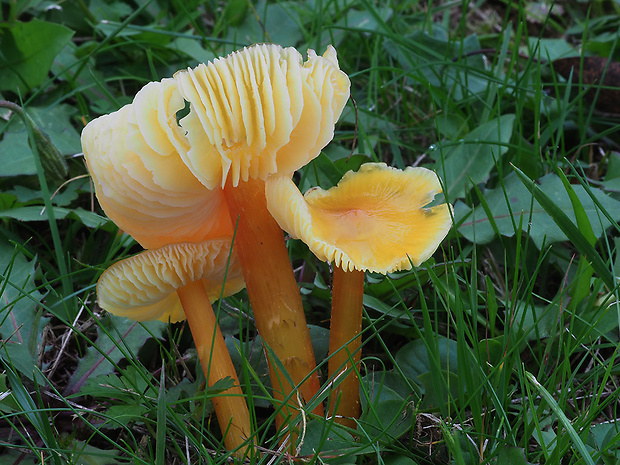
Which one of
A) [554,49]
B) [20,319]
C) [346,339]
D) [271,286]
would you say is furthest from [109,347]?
[554,49]

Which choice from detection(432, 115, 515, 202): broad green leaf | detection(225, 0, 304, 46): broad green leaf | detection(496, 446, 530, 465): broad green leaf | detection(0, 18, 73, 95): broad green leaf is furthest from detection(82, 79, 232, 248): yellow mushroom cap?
detection(225, 0, 304, 46): broad green leaf

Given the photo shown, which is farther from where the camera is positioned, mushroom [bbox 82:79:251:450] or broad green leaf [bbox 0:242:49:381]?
broad green leaf [bbox 0:242:49:381]

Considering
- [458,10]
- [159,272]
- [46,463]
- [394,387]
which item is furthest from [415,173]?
[458,10]

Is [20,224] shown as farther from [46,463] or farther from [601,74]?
[601,74]

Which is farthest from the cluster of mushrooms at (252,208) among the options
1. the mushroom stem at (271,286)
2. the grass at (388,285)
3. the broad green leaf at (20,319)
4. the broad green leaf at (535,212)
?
the broad green leaf at (535,212)

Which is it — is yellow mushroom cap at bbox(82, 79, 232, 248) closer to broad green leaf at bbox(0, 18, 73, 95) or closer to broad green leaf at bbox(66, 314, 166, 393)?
broad green leaf at bbox(66, 314, 166, 393)

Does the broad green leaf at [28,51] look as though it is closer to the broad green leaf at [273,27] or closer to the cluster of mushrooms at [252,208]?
the broad green leaf at [273,27]
